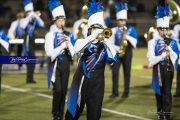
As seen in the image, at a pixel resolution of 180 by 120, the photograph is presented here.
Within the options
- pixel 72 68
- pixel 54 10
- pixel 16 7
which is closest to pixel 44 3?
pixel 16 7

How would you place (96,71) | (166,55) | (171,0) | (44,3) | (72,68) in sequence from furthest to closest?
(44,3) → (72,68) → (171,0) → (166,55) → (96,71)

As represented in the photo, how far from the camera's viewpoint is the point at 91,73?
7.91 metres

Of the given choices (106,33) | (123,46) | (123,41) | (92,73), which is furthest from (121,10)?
(106,33)

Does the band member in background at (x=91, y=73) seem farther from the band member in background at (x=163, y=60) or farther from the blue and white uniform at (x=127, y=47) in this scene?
the blue and white uniform at (x=127, y=47)

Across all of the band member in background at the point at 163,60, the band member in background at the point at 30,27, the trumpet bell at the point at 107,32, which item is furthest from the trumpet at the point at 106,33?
the band member in background at the point at 30,27

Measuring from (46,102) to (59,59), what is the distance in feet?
7.97

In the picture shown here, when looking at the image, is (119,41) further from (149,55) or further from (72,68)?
(72,68)

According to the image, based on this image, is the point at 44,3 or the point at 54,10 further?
the point at 44,3

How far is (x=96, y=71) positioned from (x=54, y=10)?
2594 mm

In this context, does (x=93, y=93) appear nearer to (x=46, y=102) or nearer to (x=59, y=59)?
(x=59, y=59)

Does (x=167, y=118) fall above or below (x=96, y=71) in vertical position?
below

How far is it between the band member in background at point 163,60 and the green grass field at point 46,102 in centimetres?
41

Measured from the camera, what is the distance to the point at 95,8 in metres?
8.18

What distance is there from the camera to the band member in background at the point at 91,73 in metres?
7.91
